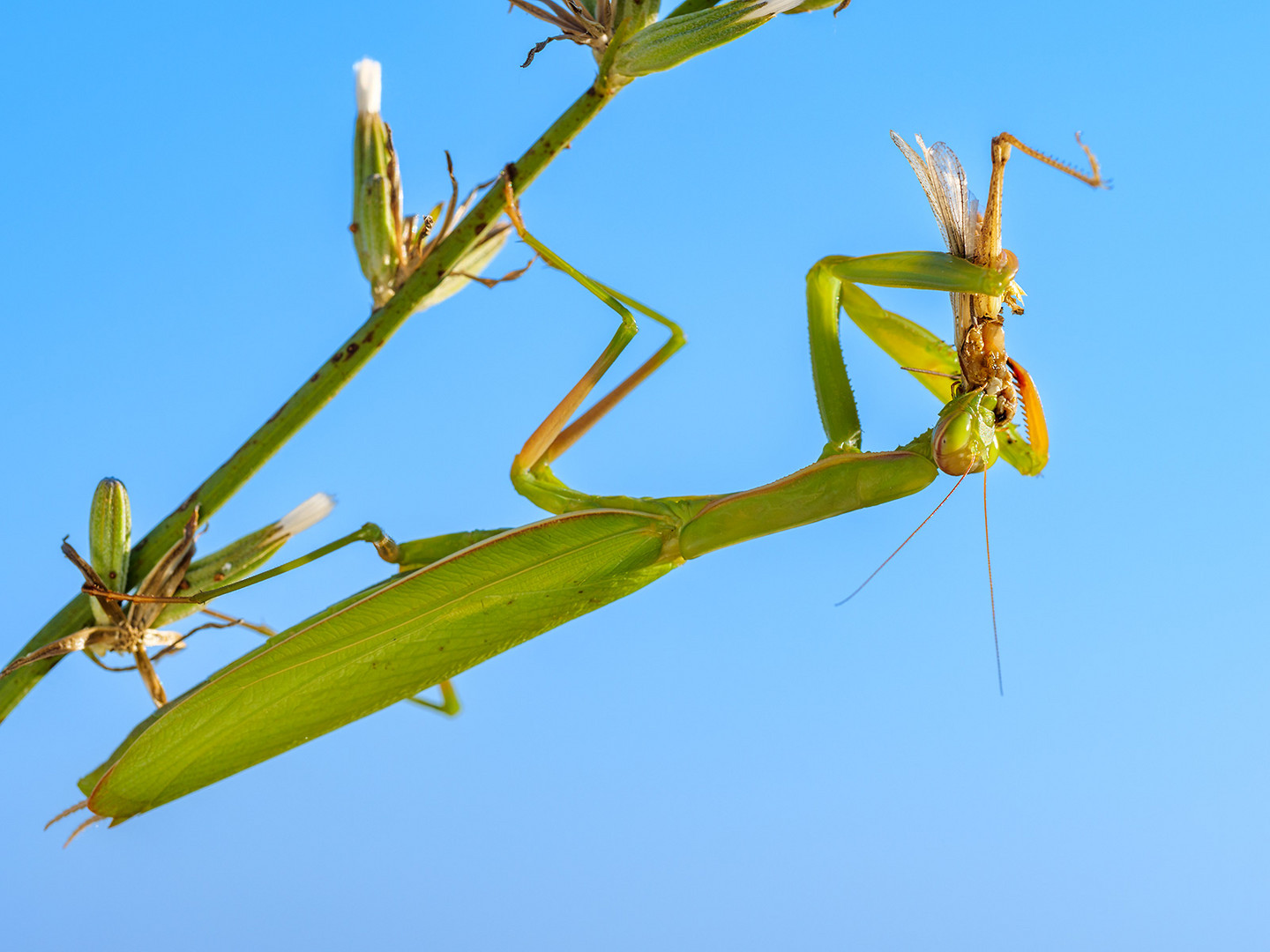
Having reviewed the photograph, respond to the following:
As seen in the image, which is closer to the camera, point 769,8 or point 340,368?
point 769,8

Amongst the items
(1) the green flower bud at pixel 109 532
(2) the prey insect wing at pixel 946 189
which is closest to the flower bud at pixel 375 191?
(1) the green flower bud at pixel 109 532

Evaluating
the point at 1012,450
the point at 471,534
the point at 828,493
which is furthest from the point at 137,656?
the point at 1012,450

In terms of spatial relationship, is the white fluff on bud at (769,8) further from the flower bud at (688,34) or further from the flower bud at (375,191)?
the flower bud at (375,191)

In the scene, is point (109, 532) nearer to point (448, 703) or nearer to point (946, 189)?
point (448, 703)

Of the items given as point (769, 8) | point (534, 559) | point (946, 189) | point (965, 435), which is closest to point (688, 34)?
point (769, 8)

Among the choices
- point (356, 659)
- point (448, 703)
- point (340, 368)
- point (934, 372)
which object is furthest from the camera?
point (448, 703)

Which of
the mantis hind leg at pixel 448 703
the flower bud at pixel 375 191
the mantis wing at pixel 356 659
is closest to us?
the flower bud at pixel 375 191

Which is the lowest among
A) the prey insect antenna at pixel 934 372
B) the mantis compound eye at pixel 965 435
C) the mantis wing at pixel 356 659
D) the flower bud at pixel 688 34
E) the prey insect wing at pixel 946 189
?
the mantis wing at pixel 356 659

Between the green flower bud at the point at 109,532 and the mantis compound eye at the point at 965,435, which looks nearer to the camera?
the green flower bud at the point at 109,532
